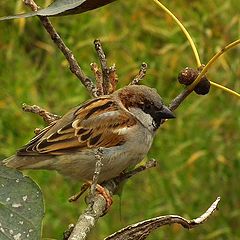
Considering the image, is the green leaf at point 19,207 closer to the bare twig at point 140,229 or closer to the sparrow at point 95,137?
the bare twig at point 140,229

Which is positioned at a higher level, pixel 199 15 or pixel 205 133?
pixel 199 15

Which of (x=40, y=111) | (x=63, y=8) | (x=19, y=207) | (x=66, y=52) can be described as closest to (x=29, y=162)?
(x=40, y=111)

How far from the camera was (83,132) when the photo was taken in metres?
2.19

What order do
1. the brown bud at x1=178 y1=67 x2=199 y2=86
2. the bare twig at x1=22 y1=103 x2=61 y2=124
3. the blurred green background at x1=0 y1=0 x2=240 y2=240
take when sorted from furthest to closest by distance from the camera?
the blurred green background at x1=0 y1=0 x2=240 y2=240 < the bare twig at x1=22 y1=103 x2=61 y2=124 < the brown bud at x1=178 y1=67 x2=199 y2=86

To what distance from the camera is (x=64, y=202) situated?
3451 mm

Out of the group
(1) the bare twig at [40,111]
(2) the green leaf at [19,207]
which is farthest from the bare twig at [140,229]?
(1) the bare twig at [40,111]

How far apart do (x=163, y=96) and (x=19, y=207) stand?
2819 mm

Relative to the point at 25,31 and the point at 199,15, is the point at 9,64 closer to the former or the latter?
the point at 25,31

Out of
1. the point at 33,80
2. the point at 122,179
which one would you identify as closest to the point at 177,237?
the point at 33,80

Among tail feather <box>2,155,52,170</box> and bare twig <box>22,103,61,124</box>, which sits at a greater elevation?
bare twig <box>22,103,61,124</box>

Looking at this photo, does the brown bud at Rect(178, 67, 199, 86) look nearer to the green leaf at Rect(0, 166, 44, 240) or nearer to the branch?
the branch

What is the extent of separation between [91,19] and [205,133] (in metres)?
0.80

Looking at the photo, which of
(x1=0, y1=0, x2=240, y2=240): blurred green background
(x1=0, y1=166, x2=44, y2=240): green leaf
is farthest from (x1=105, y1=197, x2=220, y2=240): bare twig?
(x1=0, y1=0, x2=240, y2=240): blurred green background

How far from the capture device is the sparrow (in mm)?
2088
